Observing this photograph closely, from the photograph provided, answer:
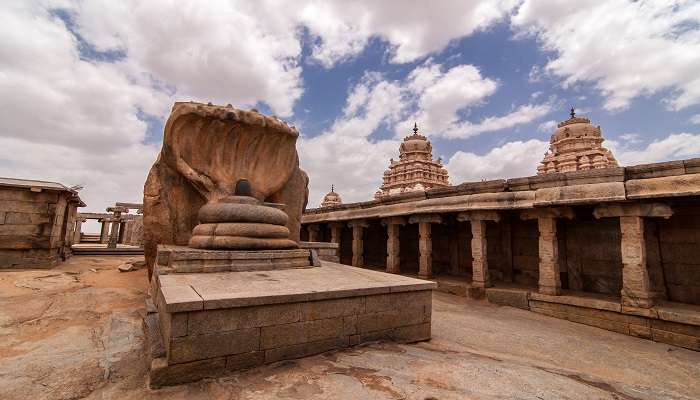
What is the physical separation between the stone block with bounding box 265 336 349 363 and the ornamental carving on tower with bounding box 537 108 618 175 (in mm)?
24031

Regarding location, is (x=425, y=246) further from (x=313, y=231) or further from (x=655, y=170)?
(x=313, y=231)

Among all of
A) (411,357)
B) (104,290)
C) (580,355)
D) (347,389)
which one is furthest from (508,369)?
(104,290)

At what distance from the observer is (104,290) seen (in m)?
6.17

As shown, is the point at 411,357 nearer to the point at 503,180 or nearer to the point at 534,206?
the point at 534,206

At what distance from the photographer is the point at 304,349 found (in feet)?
11.2

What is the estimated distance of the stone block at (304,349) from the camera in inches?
127

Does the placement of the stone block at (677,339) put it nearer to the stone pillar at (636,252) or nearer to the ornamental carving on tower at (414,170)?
the stone pillar at (636,252)

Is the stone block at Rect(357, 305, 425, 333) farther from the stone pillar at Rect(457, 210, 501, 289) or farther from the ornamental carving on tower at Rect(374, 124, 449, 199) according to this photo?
the ornamental carving on tower at Rect(374, 124, 449, 199)

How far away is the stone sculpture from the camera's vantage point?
5672 mm

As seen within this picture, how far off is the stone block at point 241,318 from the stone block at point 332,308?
4.6 inches

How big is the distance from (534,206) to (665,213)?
2.03 metres

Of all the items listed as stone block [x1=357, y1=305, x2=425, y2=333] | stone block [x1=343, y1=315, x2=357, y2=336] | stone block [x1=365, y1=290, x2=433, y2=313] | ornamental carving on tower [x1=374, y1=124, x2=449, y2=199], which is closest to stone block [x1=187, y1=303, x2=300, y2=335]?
stone block [x1=343, y1=315, x2=357, y2=336]

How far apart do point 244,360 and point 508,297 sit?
6.26 metres

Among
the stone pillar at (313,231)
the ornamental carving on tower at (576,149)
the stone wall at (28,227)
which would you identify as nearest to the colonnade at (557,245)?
the stone pillar at (313,231)
